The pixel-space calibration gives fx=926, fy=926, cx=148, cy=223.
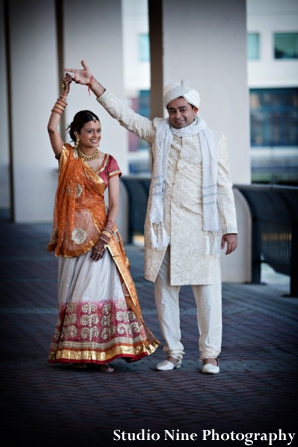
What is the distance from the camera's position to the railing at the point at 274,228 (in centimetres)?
1002

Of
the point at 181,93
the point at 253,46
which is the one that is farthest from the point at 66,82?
the point at 253,46

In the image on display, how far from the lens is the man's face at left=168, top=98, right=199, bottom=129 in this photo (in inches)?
243

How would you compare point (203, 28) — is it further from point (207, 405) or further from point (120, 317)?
point (207, 405)

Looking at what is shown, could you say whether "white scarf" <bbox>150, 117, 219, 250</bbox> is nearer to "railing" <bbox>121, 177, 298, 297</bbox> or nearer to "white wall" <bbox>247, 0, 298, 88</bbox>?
"railing" <bbox>121, 177, 298, 297</bbox>

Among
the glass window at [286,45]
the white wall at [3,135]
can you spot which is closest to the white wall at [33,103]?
the white wall at [3,135]

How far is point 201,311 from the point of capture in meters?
6.35

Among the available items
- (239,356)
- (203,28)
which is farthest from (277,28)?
A: (239,356)

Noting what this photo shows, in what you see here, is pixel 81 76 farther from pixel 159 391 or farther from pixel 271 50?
pixel 271 50

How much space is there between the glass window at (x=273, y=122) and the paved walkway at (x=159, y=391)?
45857 mm

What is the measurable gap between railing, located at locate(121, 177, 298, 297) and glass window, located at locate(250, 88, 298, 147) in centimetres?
4382

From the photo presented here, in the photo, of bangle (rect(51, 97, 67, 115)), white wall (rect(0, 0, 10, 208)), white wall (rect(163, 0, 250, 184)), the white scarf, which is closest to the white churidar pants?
the white scarf

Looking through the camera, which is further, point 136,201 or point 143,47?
point 143,47

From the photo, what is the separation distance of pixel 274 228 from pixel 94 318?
466 cm

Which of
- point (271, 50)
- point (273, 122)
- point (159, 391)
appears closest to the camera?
point (159, 391)
